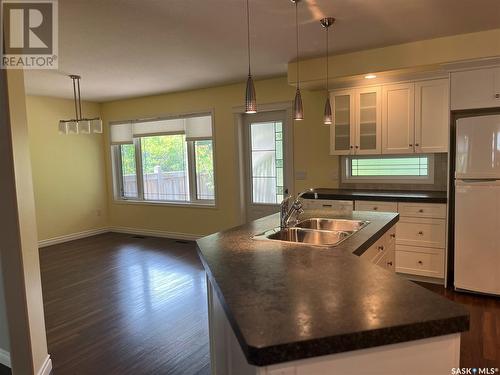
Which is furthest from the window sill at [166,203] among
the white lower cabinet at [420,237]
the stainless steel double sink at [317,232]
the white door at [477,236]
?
the white door at [477,236]

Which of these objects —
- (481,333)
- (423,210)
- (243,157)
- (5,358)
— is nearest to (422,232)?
(423,210)

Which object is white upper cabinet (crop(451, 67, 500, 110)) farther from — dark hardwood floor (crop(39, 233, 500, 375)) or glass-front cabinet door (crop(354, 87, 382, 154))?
dark hardwood floor (crop(39, 233, 500, 375))

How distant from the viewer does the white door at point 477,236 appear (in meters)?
3.21

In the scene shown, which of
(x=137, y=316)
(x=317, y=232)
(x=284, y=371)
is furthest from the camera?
(x=137, y=316)

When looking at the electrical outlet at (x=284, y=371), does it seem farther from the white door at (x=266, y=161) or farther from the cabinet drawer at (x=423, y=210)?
the white door at (x=266, y=161)

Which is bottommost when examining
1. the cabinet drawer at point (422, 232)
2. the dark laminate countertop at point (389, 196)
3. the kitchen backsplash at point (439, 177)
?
the cabinet drawer at point (422, 232)

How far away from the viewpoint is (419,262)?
3.73m

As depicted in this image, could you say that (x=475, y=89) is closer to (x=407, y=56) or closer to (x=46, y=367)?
(x=407, y=56)

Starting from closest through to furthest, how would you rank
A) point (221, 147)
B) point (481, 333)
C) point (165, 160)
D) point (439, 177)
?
point (481, 333) → point (439, 177) → point (221, 147) → point (165, 160)

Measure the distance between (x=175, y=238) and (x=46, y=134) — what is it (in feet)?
9.15

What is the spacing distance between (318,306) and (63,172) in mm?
6146

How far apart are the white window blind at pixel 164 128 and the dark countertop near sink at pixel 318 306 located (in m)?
4.15

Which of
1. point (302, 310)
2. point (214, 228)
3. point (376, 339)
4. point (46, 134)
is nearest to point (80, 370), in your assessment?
point (302, 310)

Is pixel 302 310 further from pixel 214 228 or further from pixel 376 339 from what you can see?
pixel 214 228
